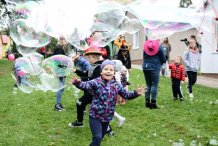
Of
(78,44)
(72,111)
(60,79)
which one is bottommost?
(72,111)

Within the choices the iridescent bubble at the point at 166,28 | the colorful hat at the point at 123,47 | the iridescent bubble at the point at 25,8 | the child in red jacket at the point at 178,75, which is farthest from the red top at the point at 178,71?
the iridescent bubble at the point at 25,8

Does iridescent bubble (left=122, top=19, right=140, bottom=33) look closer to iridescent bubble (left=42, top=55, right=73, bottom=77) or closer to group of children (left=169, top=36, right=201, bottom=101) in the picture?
iridescent bubble (left=42, top=55, right=73, bottom=77)

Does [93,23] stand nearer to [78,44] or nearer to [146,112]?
[78,44]

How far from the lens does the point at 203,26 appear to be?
7.12 meters

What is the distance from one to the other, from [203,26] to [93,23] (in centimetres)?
197

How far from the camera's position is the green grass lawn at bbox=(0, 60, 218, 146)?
6473mm

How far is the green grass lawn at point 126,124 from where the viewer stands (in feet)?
21.2

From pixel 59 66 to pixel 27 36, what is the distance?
86 cm

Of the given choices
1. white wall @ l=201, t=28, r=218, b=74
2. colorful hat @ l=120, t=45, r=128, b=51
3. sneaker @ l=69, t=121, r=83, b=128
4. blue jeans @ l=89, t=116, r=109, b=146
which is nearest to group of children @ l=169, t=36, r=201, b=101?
colorful hat @ l=120, t=45, r=128, b=51

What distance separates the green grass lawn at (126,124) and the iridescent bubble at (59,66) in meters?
1.06

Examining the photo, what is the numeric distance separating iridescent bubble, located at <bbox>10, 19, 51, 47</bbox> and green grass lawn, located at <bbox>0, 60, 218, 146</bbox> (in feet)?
5.10

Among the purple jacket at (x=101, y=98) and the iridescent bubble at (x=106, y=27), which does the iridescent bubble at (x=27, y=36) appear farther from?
the purple jacket at (x=101, y=98)

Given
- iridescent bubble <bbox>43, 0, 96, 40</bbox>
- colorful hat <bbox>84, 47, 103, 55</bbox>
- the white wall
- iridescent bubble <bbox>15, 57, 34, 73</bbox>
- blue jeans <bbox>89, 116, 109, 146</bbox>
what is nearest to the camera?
blue jeans <bbox>89, 116, 109, 146</bbox>

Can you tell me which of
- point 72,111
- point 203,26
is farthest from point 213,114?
point 72,111
